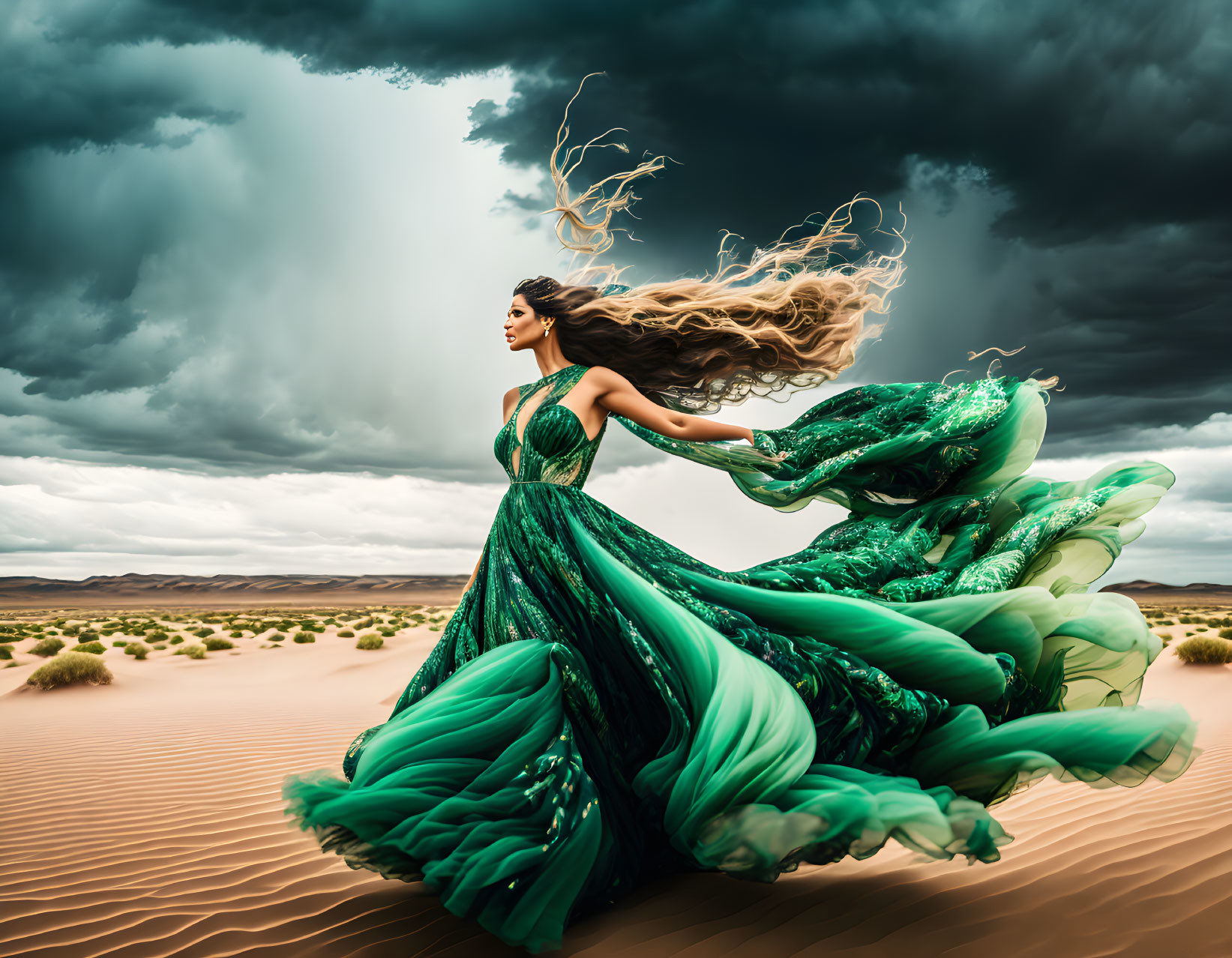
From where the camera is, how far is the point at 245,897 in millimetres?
4324

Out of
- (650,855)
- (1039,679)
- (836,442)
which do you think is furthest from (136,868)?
(1039,679)

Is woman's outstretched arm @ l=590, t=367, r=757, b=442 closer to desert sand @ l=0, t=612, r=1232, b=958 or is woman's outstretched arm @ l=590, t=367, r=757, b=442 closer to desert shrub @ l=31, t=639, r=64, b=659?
desert sand @ l=0, t=612, r=1232, b=958

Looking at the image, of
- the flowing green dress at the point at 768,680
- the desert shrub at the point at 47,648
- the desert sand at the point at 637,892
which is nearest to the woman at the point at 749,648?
the flowing green dress at the point at 768,680

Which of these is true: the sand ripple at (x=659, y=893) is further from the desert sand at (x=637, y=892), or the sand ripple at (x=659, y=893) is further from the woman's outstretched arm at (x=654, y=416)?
the woman's outstretched arm at (x=654, y=416)

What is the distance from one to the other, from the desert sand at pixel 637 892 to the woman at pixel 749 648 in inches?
18.2

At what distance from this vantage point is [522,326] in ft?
15.7

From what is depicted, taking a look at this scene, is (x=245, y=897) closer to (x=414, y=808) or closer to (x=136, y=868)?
(x=136, y=868)

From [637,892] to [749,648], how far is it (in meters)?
1.35

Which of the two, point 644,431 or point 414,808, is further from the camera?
point 644,431

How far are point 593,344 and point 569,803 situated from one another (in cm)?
272

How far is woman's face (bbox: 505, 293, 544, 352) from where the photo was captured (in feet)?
15.7

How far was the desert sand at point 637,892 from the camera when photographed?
11.4ft

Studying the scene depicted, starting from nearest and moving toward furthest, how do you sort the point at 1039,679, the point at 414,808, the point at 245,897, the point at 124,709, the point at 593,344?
the point at 414,808, the point at 1039,679, the point at 245,897, the point at 593,344, the point at 124,709

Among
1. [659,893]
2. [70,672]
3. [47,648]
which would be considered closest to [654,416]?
[659,893]
